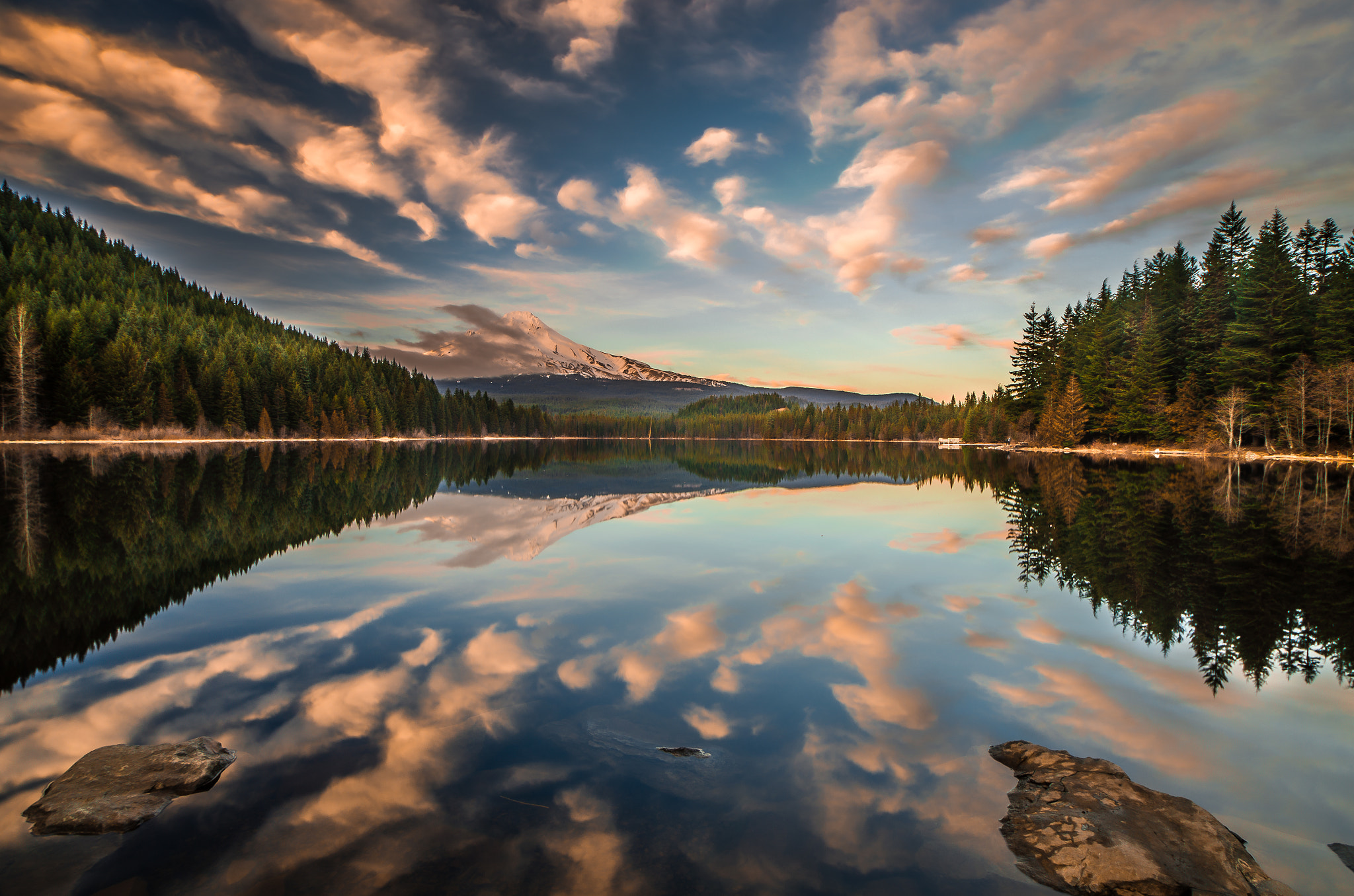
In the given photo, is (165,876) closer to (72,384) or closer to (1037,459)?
(1037,459)

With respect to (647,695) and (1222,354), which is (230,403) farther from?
(1222,354)

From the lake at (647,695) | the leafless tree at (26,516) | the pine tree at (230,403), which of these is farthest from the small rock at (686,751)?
the pine tree at (230,403)

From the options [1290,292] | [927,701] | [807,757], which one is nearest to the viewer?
[807,757]

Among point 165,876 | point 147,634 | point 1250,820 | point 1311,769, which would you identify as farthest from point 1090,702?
point 147,634

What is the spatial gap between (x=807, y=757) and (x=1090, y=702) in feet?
13.4

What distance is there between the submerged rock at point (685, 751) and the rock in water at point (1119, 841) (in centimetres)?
265

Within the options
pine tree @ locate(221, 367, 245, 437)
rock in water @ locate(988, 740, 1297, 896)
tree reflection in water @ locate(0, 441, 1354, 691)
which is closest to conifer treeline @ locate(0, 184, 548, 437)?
pine tree @ locate(221, 367, 245, 437)

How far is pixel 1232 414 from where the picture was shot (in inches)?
2283

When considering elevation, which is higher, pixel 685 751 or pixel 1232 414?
pixel 1232 414

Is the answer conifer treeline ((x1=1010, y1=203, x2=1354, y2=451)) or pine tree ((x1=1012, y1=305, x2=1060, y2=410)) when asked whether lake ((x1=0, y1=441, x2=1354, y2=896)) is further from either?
pine tree ((x1=1012, y1=305, x2=1060, y2=410))

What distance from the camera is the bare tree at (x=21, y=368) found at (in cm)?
6397

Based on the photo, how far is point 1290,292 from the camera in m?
56.7

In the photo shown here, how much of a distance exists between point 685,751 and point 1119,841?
358 cm

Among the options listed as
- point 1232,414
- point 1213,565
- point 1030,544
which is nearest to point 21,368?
point 1030,544
